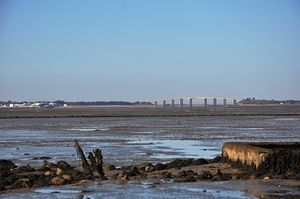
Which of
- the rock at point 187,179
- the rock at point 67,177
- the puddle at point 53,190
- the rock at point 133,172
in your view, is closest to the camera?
the puddle at point 53,190

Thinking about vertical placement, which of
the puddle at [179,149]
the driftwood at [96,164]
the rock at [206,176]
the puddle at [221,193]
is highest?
the driftwood at [96,164]

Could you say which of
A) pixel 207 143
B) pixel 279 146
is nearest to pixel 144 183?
pixel 279 146

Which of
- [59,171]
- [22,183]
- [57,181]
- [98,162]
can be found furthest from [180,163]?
[22,183]

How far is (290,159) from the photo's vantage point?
65.6 feet

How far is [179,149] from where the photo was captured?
34.0m

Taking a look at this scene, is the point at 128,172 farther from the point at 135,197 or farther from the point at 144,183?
the point at 135,197

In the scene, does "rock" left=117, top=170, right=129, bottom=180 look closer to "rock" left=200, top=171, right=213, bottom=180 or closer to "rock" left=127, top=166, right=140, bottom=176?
"rock" left=127, top=166, right=140, bottom=176

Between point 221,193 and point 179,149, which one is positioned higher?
point 221,193

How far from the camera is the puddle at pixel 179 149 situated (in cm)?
3043

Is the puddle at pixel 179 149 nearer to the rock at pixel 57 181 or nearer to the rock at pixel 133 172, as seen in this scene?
the rock at pixel 133 172

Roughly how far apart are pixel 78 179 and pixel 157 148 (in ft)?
49.2

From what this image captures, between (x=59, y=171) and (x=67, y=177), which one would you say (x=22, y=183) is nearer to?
(x=67, y=177)

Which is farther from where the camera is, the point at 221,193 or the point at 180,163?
the point at 180,163

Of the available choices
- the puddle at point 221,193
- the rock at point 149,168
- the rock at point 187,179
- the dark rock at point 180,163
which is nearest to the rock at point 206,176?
the rock at point 187,179
